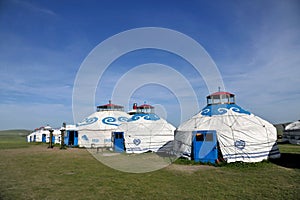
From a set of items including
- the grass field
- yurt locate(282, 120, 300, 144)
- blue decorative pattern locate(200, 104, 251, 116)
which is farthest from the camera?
yurt locate(282, 120, 300, 144)

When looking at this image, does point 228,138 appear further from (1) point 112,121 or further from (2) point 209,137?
(1) point 112,121

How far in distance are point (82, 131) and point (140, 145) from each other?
365 inches

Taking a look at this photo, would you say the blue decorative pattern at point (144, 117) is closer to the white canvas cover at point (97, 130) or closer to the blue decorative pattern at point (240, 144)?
the white canvas cover at point (97, 130)

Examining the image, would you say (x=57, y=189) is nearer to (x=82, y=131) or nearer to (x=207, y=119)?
(x=207, y=119)

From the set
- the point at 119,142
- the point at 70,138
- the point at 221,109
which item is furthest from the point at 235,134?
the point at 70,138

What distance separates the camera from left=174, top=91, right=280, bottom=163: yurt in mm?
11742

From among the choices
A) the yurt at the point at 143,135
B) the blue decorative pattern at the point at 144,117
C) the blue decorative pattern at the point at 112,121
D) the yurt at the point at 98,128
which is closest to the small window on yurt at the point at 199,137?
the yurt at the point at 143,135

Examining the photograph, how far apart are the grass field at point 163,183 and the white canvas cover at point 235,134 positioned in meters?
0.92

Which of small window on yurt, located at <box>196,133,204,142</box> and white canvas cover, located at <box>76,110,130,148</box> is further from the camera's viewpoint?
white canvas cover, located at <box>76,110,130,148</box>

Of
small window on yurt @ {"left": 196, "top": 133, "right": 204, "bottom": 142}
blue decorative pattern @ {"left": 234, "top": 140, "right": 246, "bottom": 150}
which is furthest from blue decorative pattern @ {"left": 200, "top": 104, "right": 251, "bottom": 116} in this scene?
blue decorative pattern @ {"left": 234, "top": 140, "right": 246, "bottom": 150}

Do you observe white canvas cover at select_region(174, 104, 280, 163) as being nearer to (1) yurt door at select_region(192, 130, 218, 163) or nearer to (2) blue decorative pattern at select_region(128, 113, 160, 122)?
(1) yurt door at select_region(192, 130, 218, 163)

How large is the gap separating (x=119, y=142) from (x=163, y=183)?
502 inches

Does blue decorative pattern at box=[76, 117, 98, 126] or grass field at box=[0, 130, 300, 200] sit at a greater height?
blue decorative pattern at box=[76, 117, 98, 126]

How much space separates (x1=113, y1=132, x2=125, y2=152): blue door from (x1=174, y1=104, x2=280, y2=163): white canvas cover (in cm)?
731
